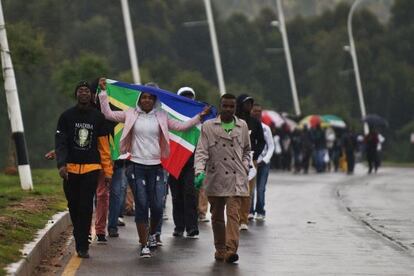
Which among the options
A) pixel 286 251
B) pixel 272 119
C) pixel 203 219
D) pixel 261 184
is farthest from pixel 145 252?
pixel 272 119

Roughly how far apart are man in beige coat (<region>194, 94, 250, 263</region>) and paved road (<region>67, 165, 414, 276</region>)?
0.39 metres

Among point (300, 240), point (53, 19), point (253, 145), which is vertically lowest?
point (300, 240)

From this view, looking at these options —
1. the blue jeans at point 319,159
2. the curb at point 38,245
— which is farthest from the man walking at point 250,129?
the blue jeans at point 319,159

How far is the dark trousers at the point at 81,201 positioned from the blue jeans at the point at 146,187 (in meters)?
0.55

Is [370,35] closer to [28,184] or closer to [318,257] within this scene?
[28,184]

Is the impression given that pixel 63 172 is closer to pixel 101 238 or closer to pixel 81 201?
pixel 81 201

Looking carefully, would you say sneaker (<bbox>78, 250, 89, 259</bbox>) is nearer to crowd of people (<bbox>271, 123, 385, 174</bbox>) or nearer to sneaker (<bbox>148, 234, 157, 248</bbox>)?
sneaker (<bbox>148, 234, 157, 248</bbox>)

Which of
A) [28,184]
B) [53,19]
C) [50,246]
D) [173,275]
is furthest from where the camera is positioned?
[53,19]

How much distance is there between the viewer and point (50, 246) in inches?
607

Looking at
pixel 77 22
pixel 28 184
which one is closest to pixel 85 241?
pixel 28 184

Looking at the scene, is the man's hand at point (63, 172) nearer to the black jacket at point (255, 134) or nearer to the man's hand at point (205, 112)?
the man's hand at point (205, 112)

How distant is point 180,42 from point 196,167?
78.9 meters

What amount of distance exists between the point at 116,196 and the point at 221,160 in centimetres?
292

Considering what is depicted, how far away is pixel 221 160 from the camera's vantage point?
14258 mm
